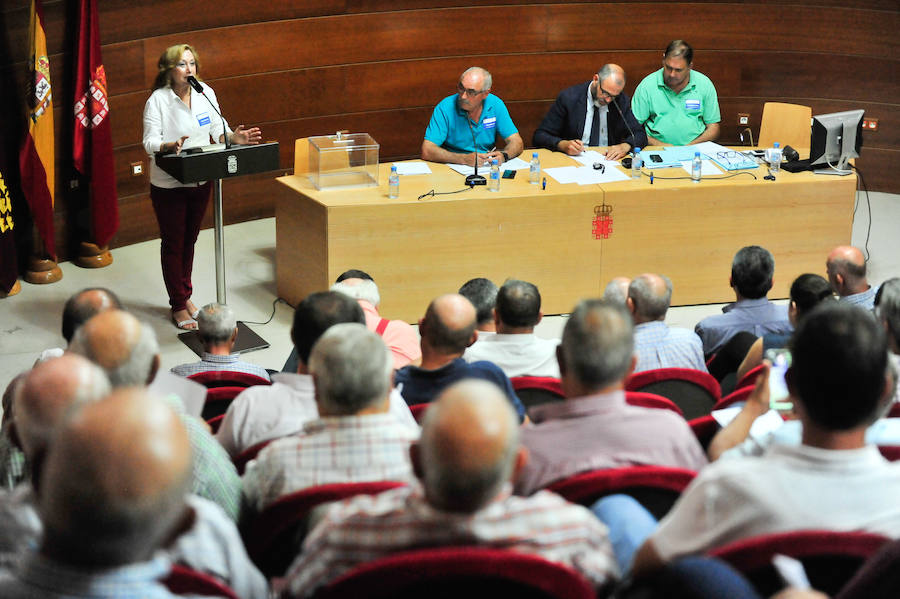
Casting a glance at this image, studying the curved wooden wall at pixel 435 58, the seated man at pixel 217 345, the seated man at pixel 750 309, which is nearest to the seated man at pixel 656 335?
the seated man at pixel 750 309

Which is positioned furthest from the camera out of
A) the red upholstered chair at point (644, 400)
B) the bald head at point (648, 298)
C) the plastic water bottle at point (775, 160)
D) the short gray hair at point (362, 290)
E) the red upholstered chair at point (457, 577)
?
the plastic water bottle at point (775, 160)

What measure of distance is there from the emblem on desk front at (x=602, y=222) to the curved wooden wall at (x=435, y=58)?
2.19 meters

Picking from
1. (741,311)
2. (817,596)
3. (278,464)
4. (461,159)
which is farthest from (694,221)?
(817,596)

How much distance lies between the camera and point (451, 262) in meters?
5.46

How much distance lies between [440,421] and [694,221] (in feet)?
14.3

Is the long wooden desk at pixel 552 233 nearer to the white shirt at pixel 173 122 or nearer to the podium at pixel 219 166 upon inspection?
the podium at pixel 219 166

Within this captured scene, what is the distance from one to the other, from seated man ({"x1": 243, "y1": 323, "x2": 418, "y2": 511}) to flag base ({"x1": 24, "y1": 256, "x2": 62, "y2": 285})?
4264 millimetres

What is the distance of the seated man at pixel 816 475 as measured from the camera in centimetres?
168

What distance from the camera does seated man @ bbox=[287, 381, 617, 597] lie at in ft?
5.21

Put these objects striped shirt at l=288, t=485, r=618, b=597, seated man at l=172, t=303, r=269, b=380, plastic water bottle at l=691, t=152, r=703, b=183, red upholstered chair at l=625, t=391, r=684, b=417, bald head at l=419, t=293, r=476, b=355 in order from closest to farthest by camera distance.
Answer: striped shirt at l=288, t=485, r=618, b=597 → red upholstered chair at l=625, t=391, r=684, b=417 → bald head at l=419, t=293, r=476, b=355 → seated man at l=172, t=303, r=269, b=380 → plastic water bottle at l=691, t=152, r=703, b=183

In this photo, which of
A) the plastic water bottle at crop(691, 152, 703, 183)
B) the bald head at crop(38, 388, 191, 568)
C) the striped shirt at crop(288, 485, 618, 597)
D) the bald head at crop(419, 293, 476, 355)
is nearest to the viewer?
the bald head at crop(38, 388, 191, 568)

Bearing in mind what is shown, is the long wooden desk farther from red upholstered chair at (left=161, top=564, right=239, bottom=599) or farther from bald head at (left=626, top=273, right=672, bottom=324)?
red upholstered chair at (left=161, top=564, right=239, bottom=599)

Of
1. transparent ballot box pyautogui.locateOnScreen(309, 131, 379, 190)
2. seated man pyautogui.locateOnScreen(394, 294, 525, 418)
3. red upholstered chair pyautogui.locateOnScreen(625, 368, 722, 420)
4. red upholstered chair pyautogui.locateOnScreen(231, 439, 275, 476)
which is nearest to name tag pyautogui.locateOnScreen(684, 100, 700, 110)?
transparent ballot box pyautogui.locateOnScreen(309, 131, 379, 190)

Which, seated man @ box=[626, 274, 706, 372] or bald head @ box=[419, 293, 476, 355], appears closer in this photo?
bald head @ box=[419, 293, 476, 355]
